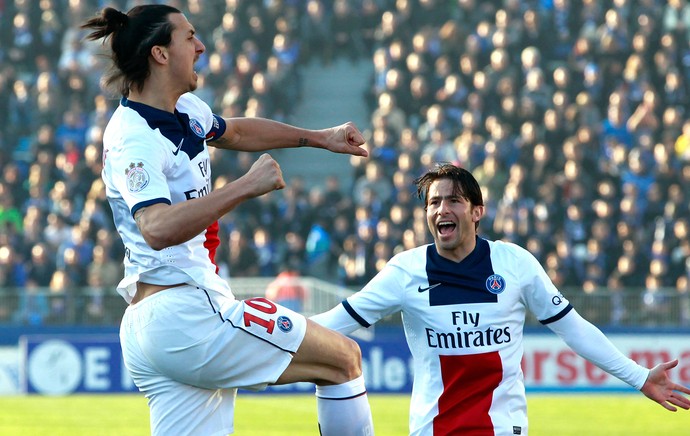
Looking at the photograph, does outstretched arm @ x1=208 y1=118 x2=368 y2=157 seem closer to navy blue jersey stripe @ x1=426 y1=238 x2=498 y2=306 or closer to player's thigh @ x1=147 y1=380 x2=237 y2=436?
navy blue jersey stripe @ x1=426 y1=238 x2=498 y2=306

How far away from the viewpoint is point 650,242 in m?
18.2

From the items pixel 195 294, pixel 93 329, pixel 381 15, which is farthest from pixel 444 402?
pixel 381 15

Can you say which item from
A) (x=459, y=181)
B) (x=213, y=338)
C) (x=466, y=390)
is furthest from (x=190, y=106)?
(x=466, y=390)

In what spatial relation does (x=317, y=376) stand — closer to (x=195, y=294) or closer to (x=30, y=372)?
(x=195, y=294)

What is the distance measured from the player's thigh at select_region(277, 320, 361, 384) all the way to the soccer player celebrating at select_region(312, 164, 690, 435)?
2.31 feet

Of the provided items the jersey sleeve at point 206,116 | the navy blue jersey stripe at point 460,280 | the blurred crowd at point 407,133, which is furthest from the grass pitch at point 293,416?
the jersey sleeve at point 206,116

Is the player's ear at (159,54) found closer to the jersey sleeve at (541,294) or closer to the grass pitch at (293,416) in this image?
the jersey sleeve at (541,294)

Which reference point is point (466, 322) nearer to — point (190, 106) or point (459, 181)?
point (459, 181)

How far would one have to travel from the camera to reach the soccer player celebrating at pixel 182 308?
5.25 m

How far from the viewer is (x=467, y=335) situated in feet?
19.7

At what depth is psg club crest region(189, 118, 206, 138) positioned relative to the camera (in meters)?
5.45

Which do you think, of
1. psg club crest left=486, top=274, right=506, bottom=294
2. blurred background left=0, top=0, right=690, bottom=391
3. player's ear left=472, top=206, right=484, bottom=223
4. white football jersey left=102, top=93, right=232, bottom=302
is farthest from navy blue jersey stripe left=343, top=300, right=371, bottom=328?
blurred background left=0, top=0, right=690, bottom=391

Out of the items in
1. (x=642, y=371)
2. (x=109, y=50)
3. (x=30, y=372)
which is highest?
(x=109, y=50)

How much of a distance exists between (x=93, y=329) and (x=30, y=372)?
109 cm
